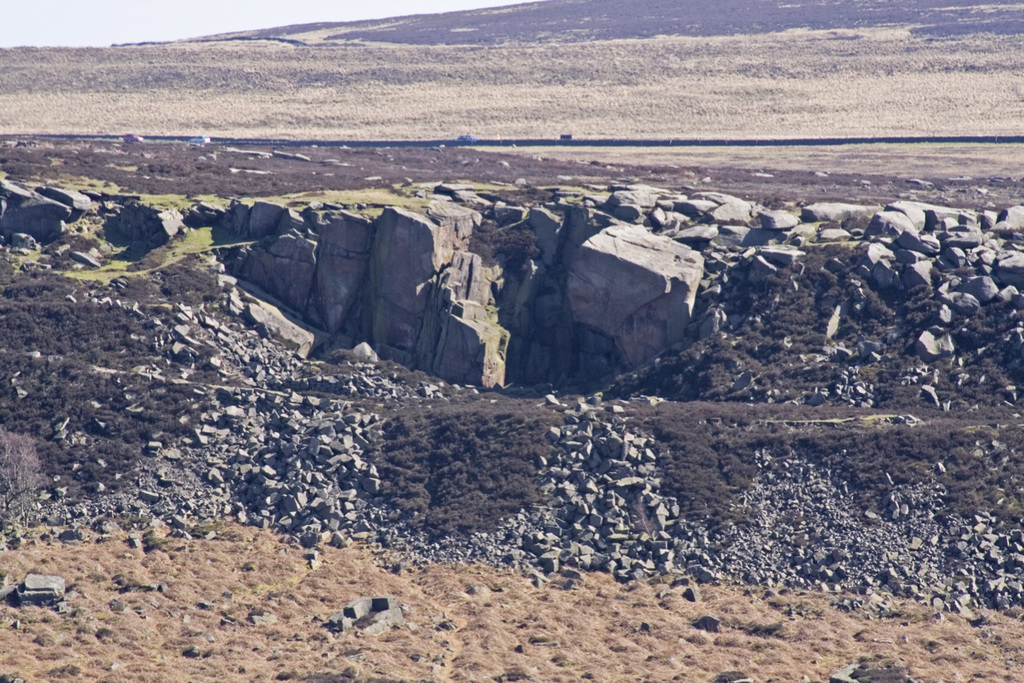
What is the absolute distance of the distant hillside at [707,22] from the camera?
16912cm

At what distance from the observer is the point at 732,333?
46281 mm

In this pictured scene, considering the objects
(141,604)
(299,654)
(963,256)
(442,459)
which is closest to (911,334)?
(963,256)

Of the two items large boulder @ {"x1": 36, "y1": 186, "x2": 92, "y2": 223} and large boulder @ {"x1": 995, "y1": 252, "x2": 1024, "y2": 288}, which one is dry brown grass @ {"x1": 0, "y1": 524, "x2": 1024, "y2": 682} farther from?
large boulder @ {"x1": 36, "y1": 186, "x2": 92, "y2": 223}

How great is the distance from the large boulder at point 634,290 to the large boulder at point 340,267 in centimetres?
930

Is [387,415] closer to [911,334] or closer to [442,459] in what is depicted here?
[442,459]

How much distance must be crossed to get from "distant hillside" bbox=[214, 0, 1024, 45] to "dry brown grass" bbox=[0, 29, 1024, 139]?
809 cm

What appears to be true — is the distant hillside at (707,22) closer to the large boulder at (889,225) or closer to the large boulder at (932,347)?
the large boulder at (889,225)

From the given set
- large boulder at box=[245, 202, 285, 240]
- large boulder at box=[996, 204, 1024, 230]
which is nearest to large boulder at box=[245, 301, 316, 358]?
large boulder at box=[245, 202, 285, 240]

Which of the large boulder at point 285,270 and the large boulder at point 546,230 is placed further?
the large boulder at point 546,230

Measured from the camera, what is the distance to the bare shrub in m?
35.5

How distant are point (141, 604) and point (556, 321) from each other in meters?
23.8

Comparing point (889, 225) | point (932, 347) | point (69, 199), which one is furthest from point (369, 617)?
point (889, 225)

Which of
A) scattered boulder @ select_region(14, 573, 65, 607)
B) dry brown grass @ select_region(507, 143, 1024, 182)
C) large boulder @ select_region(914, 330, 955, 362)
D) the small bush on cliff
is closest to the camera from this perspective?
scattered boulder @ select_region(14, 573, 65, 607)

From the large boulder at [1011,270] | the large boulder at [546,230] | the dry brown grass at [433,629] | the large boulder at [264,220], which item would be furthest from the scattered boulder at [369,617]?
the large boulder at [1011,270]
